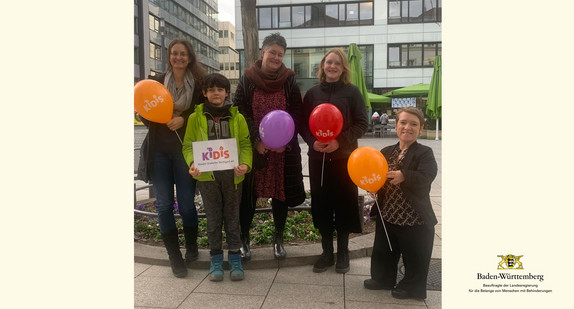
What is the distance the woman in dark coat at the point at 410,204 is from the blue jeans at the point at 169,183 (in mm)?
1614

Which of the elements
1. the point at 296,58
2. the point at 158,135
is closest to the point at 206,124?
the point at 158,135

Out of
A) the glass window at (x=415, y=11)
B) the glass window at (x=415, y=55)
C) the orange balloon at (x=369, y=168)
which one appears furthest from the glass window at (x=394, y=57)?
the orange balloon at (x=369, y=168)

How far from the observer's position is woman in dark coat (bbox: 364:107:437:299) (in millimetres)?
2582

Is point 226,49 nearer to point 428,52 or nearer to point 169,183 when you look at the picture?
point 428,52

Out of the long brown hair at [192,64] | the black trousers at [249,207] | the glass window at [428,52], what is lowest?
the black trousers at [249,207]

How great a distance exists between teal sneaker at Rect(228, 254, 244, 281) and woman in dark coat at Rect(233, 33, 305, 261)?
8.9 inches

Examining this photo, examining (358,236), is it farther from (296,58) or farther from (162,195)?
(296,58)

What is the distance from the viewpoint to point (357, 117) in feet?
10.2

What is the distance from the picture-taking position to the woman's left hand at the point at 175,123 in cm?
298

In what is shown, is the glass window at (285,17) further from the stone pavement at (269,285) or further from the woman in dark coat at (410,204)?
the woman in dark coat at (410,204)

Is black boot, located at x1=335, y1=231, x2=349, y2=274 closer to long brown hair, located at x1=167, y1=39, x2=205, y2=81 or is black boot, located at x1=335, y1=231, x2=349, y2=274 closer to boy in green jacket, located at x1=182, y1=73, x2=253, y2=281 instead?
boy in green jacket, located at x1=182, y1=73, x2=253, y2=281

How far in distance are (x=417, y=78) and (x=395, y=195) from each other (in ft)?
70.9

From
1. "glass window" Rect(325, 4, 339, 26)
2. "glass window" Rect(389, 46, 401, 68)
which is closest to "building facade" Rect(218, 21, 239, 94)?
"glass window" Rect(325, 4, 339, 26)

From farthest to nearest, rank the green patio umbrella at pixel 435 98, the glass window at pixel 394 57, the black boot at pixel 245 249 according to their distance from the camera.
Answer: the glass window at pixel 394 57
the green patio umbrella at pixel 435 98
the black boot at pixel 245 249
